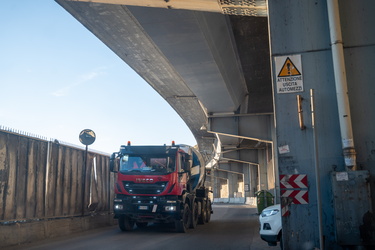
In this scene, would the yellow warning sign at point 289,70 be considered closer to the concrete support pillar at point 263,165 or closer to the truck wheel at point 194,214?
the truck wheel at point 194,214

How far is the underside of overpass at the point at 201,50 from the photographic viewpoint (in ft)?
31.6

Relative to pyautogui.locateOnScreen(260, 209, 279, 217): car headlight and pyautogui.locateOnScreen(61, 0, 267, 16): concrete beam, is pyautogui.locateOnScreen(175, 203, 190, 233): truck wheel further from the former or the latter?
pyautogui.locateOnScreen(61, 0, 267, 16): concrete beam

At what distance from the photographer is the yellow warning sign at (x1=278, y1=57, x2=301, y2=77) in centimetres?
729

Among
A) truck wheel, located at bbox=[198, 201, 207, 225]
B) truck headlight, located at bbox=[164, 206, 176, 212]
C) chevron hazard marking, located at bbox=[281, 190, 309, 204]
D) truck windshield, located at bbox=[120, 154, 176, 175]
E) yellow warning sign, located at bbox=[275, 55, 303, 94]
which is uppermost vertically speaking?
yellow warning sign, located at bbox=[275, 55, 303, 94]

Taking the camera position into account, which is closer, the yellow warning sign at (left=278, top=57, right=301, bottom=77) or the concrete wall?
the concrete wall

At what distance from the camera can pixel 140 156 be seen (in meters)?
13.8

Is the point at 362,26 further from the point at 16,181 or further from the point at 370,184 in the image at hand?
the point at 16,181

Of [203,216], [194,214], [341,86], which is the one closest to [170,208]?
[194,214]

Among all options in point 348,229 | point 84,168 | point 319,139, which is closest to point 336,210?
point 348,229

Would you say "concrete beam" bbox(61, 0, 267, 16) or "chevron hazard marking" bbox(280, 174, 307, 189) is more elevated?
"concrete beam" bbox(61, 0, 267, 16)

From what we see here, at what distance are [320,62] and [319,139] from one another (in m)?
1.53

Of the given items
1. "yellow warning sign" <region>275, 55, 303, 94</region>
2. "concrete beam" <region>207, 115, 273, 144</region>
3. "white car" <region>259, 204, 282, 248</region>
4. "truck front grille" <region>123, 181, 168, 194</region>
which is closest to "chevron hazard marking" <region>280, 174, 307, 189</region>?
"white car" <region>259, 204, 282, 248</region>

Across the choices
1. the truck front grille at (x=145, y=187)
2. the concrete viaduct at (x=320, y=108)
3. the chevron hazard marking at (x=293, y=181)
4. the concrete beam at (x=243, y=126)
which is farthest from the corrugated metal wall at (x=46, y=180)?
the concrete beam at (x=243, y=126)

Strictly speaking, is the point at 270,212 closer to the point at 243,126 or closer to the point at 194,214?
the point at 194,214
